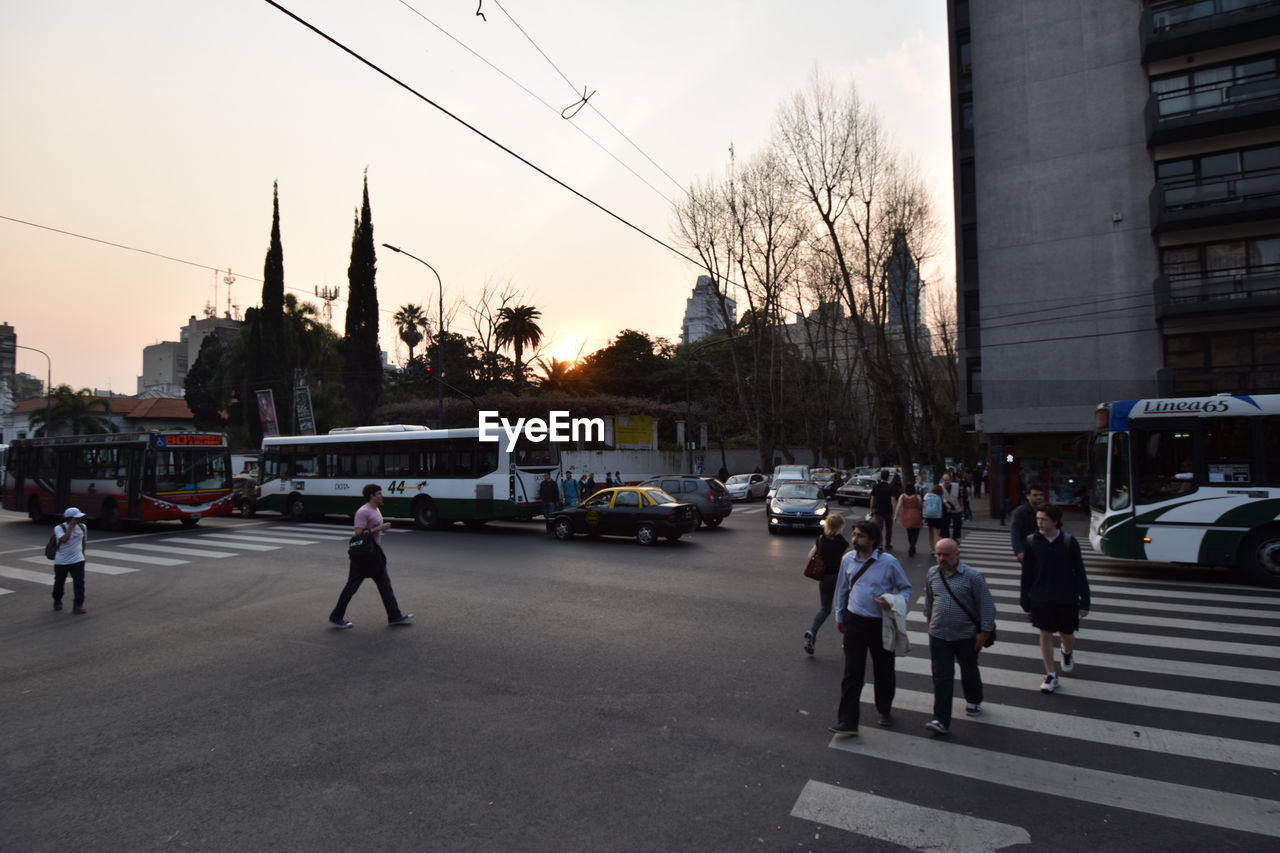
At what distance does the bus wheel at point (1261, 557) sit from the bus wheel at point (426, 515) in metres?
18.3

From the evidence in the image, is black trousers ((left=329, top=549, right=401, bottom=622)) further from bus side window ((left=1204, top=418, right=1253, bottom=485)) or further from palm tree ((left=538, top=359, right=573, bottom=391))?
palm tree ((left=538, top=359, right=573, bottom=391))

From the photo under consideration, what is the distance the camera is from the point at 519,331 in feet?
178

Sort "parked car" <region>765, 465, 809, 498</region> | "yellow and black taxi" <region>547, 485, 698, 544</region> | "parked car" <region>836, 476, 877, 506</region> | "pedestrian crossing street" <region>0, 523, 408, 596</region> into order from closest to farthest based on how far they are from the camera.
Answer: "pedestrian crossing street" <region>0, 523, 408, 596</region> → "yellow and black taxi" <region>547, 485, 698, 544</region> → "parked car" <region>765, 465, 809, 498</region> → "parked car" <region>836, 476, 877, 506</region>

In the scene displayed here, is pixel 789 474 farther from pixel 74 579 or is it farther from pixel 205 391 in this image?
pixel 205 391

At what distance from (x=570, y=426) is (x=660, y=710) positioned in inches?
1260

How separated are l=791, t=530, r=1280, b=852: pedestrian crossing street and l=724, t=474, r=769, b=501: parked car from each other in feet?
89.2

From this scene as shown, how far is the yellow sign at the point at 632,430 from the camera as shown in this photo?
40.8m

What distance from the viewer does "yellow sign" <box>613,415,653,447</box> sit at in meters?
40.8

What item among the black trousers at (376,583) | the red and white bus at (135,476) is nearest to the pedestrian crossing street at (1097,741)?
the black trousers at (376,583)

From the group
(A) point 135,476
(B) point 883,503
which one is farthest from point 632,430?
(B) point 883,503

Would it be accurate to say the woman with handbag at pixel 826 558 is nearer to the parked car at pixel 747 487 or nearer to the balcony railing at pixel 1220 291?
the balcony railing at pixel 1220 291

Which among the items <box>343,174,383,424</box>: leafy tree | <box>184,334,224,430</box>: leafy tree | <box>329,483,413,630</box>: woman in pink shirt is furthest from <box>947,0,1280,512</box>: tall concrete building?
<box>184,334,224,430</box>: leafy tree

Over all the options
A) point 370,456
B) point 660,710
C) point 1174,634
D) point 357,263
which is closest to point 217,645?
point 660,710

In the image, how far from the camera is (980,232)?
28.5m
